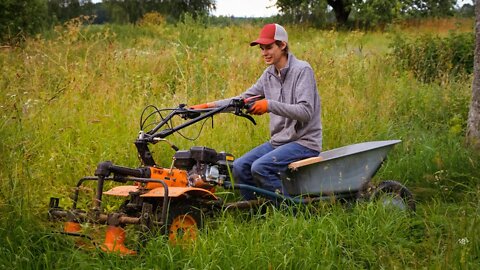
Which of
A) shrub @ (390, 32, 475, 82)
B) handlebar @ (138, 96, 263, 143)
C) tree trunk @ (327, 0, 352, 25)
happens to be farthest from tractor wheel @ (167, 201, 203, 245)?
tree trunk @ (327, 0, 352, 25)

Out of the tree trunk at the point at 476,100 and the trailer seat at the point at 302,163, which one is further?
the tree trunk at the point at 476,100

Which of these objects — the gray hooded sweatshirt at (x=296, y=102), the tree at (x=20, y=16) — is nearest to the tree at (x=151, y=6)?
the tree at (x=20, y=16)

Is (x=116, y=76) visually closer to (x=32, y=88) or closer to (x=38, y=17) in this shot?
(x=32, y=88)

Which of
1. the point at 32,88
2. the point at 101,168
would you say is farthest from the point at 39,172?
the point at 32,88

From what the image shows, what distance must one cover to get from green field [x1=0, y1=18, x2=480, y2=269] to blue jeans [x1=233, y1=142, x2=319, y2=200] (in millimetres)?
252

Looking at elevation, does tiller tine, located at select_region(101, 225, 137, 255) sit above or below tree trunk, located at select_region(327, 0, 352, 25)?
below

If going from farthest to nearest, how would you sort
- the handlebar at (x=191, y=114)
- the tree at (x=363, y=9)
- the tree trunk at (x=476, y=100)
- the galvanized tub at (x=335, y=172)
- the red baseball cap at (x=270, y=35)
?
the tree at (x=363, y=9) → the tree trunk at (x=476, y=100) → the red baseball cap at (x=270, y=35) → the galvanized tub at (x=335, y=172) → the handlebar at (x=191, y=114)

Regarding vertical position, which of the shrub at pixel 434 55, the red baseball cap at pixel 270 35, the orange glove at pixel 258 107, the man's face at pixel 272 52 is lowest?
the shrub at pixel 434 55

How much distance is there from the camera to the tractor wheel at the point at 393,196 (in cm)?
515

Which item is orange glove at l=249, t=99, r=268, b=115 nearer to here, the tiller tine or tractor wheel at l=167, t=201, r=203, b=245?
tractor wheel at l=167, t=201, r=203, b=245

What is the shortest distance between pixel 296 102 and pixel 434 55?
652 cm

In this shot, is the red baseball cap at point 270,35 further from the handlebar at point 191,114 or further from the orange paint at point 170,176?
the orange paint at point 170,176

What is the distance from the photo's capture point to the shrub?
10406 mm

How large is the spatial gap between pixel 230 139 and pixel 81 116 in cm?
145
